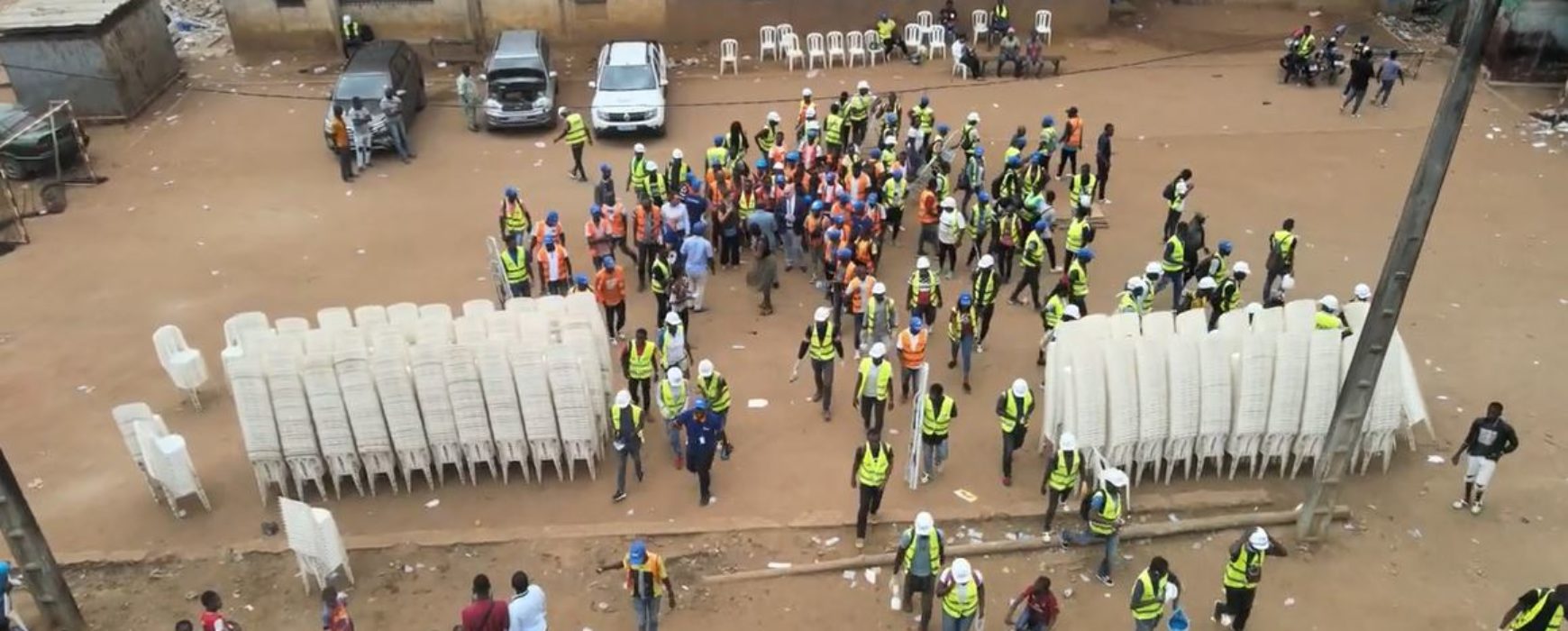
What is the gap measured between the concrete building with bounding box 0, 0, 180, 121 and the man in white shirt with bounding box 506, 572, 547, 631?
49.1 feet

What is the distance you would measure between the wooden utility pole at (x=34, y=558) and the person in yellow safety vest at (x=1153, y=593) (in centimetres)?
841

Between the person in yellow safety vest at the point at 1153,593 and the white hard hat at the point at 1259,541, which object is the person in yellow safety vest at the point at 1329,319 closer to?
the white hard hat at the point at 1259,541

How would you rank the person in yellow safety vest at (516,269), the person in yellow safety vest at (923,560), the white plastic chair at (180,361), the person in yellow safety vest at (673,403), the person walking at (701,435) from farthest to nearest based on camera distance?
the person in yellow safety vest at (516,269) → the white plastic chair at (180,361) → the person in yellow safety vest at (673,403) → the person walking at (701,435) → the person in yellow safety vest at (923,560)

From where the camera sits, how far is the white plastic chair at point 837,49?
21562 millimetres

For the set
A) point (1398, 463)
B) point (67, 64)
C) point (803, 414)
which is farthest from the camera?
point (67, 64)

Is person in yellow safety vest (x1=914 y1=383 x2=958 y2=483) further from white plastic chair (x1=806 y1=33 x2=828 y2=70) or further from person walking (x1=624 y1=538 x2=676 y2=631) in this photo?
white plastic chair (x1=806 y1=33 x2=828 y2=70)

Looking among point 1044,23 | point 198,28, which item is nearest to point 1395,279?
point 1044,23

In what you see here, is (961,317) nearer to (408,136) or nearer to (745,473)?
(745,473)

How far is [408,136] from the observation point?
1855cm

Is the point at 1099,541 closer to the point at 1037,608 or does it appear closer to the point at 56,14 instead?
the point at 1037,608

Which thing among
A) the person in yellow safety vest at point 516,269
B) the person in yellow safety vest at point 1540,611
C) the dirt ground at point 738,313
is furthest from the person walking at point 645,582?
the person in yellow safety vest at point 1540,611

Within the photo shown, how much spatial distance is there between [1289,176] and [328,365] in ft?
45.3

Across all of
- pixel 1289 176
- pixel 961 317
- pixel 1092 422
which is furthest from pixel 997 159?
pixel 1092 422

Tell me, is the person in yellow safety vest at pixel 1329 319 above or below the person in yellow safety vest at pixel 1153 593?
above
